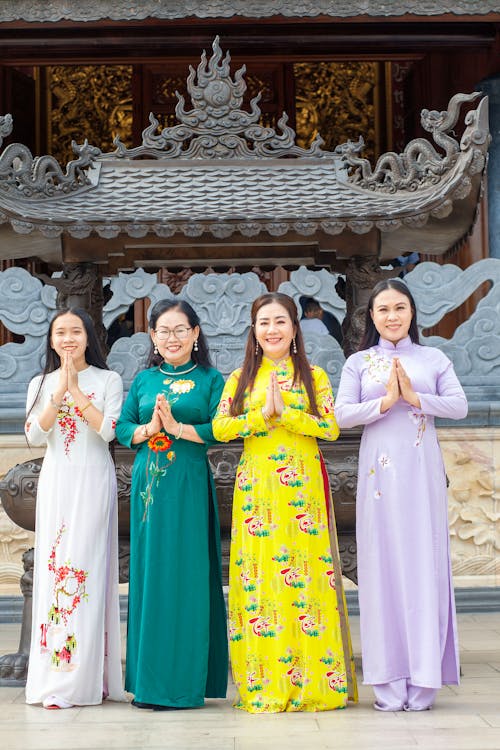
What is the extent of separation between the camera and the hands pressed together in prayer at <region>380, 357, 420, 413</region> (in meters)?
4.42

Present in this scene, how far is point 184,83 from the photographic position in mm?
11000

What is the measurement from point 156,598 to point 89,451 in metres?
0.67

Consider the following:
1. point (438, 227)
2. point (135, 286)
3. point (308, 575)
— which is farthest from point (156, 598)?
point (135, 286)

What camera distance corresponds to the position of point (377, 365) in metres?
4.65

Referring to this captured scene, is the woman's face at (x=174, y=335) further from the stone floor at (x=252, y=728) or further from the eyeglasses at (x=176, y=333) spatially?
the stone floor at (x=252, y=728)

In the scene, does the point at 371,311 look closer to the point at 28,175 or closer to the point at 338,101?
the point at 28,175

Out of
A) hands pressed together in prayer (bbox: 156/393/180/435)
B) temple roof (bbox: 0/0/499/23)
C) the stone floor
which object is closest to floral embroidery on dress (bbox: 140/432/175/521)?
hands pressed together in prayer (bbox: 156/393/180/435)

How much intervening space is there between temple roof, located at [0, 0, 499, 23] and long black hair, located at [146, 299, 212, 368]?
184 inches

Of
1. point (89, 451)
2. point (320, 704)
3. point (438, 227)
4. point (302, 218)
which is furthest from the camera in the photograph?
point (438, 227)

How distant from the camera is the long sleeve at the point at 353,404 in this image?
176 inches

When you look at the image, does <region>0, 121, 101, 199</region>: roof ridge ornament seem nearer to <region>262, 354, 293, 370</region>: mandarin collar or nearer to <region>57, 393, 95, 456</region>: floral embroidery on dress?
<region>57, 393, 95, 456</region>: floral embroidery on dress

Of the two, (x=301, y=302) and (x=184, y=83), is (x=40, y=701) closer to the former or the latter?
(x=301, y=302)

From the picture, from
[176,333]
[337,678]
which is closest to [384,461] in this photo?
[337,678]

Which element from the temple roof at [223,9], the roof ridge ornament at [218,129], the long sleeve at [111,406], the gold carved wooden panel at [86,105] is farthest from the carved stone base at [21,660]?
the gold carved wooden panel at [86,105]
